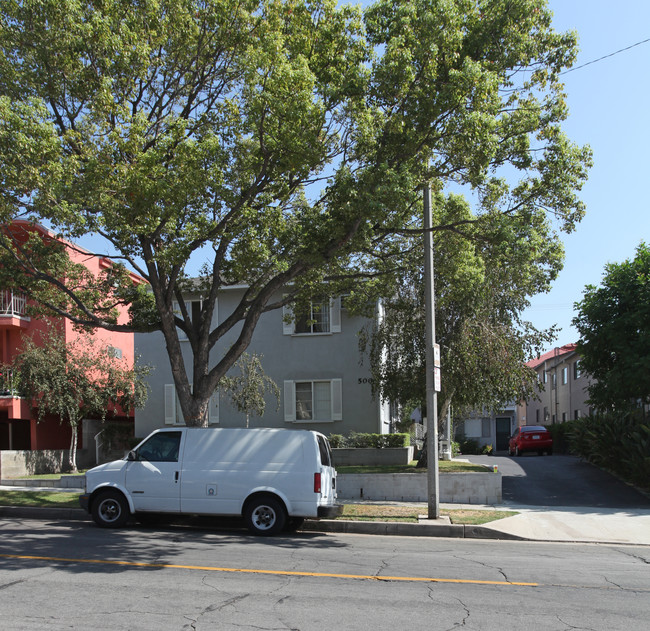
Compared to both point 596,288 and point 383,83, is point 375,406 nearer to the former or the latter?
point 596,288

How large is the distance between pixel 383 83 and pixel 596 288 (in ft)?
38.9

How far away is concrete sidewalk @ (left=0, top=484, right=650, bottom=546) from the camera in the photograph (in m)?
11.8

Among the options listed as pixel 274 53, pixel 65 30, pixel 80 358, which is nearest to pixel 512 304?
pixel 274 53

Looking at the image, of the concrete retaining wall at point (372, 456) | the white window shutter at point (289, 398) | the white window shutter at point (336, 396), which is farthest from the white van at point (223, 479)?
the white window shutter at point (289, 398)

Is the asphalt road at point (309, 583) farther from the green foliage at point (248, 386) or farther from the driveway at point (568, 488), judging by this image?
the green foliage at point (248, 386)

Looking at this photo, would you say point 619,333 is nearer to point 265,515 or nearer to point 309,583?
point 265,515

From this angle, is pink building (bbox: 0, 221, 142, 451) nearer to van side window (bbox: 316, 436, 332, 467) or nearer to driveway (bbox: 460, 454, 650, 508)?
van side window (bbox: 316, 436, 332, 467)

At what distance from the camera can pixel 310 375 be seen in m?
23.3

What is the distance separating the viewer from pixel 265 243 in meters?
14.1

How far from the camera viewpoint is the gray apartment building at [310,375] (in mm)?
23031

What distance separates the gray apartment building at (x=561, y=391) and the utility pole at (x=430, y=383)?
70.6 feet

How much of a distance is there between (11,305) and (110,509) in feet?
52.5

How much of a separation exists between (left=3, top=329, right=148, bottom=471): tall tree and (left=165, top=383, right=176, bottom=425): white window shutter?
840mm

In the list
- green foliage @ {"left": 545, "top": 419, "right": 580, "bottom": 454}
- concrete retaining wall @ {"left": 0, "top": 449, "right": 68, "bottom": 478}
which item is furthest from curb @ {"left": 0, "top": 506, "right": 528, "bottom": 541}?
green foliage @ {"left": 545, "top": 419, "right": 580, "bottom": 454}
